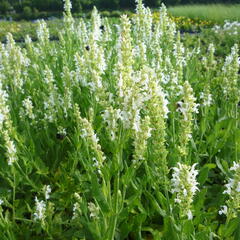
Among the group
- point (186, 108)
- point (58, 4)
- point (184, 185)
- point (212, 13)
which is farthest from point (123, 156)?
point (58, 4)

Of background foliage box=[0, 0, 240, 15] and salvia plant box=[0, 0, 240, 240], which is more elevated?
background foliage box=[0, 0, 240, 15]

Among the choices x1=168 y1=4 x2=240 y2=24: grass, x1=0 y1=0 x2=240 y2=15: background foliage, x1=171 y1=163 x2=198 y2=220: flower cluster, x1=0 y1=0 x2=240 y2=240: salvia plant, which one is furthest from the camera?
x1=0 y1=0 x2=240 y2=15: background foliage

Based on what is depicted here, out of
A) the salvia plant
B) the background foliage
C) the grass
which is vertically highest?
the background foliage

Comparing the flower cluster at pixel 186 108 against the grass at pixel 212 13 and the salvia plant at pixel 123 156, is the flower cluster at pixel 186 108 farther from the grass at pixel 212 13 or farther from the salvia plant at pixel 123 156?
the grass at pixel 212 13

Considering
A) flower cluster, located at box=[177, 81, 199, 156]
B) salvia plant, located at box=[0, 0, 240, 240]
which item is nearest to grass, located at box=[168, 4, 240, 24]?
salvia plant, located at box=[0, 0, 240, 240]

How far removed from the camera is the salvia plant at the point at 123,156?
2.06m

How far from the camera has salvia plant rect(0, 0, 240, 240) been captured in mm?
2064

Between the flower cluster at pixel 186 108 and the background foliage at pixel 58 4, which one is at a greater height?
the background foliage at pixel 58 4

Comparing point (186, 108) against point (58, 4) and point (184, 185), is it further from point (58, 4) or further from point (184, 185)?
point (58, 4)

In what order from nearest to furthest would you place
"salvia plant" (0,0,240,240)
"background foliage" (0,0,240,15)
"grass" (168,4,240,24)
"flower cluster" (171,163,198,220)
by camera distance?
"flower cluster" (171,163,198,220)
"salvia plant" (0,0,240,240)
"grass" (168,4,240,24)
"background foliage" (0,0,240,15)

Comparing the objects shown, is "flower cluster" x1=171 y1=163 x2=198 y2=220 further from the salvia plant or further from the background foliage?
the background foliage

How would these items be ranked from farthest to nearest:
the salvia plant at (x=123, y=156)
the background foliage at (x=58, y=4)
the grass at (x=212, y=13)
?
the background foliage at (x=58, y=4), the grass at (x=212, y=13), the salvia plant at (x=123, y=156)

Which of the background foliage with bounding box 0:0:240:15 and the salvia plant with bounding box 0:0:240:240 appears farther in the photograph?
the background foliage with bounding box 0:0:240:15

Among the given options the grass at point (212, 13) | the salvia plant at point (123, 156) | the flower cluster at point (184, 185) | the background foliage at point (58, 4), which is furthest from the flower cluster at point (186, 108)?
the background foliage at point (58, 4)
